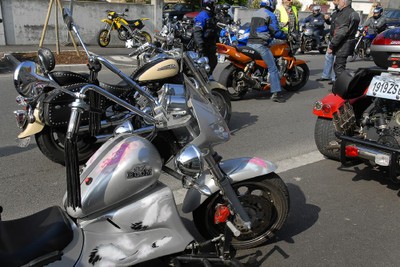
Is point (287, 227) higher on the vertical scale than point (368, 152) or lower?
lower

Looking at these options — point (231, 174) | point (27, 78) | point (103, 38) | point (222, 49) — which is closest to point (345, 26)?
point (222, 49)

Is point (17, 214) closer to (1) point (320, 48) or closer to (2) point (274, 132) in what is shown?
(2) point (274, 132)

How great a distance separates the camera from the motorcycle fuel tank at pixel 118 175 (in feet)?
7.46

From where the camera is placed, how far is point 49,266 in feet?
6.77

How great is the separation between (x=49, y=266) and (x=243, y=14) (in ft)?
65.4

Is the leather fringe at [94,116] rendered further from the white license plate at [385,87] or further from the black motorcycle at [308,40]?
the black motorcycle at [308,40]

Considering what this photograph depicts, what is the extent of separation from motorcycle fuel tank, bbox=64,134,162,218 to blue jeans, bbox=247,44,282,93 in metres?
5.77

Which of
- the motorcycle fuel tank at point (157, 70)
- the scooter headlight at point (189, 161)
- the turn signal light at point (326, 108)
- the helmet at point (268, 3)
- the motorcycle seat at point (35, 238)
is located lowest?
the turn signal light at point (326, 108)

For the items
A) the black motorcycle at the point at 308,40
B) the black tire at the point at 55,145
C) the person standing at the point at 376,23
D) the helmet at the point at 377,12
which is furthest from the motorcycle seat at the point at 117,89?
the helmet at the point at 377,12

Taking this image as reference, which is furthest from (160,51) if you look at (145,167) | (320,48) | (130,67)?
(320,48)

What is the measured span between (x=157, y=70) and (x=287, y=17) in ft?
25.4

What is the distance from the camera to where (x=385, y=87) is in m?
4.21

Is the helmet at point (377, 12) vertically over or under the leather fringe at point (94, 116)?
under

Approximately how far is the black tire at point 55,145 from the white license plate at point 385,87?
304 centimetres
